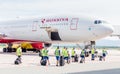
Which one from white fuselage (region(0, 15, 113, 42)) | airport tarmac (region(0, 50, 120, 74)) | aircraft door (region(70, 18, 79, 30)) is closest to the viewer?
airport tarmac (region(0, 50, 120, 74))

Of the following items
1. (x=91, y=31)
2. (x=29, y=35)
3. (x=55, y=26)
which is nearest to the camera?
(x=91, y=31)

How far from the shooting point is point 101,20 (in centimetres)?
3609

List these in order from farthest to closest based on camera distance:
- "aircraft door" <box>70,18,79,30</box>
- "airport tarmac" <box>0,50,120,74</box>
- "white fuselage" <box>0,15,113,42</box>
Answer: "aircraft door" <box>70,18,79,30</box> < "white fuselage" <box>0,15,113,42</box> < "airport tarmac" <box>0,50,120,74</box>

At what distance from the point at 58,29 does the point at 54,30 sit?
3.09ft

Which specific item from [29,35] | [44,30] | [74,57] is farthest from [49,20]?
[74,57]

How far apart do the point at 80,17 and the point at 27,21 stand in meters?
9.22

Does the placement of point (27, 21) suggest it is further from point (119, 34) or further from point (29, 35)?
point (119, 34)

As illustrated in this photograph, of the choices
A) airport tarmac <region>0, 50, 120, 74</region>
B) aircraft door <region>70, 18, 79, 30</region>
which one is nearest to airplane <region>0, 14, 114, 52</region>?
aircraft door <region>70, 18, 79, 30</region>

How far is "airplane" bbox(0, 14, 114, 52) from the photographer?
35.4m

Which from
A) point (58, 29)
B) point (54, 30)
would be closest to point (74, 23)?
point (58, 29)

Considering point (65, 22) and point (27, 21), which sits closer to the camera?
point (65, 22)

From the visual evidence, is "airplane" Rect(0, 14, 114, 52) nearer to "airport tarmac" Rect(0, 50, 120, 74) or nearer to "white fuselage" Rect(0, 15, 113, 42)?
"white fuselage" Rect(0, 15, 113, 42)

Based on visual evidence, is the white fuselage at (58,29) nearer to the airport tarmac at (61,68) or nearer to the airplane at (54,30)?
the airplane at (54,30)

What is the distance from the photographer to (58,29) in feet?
125
